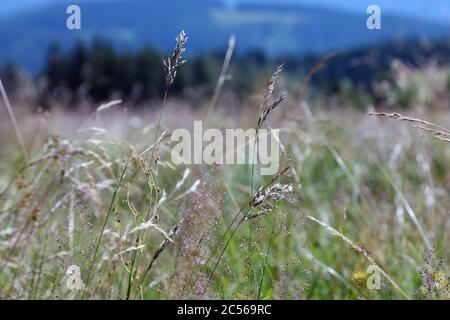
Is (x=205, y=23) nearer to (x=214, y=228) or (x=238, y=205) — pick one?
(x=238, y=205)

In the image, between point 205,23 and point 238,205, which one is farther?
point 205,23

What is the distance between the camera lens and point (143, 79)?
3008 centimetres

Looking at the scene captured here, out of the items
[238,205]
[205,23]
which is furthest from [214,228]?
[205,23]

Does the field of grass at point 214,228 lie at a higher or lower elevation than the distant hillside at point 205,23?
lower

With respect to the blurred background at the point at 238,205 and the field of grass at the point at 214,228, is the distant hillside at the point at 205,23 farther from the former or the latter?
the field of grass at the point at 214,228

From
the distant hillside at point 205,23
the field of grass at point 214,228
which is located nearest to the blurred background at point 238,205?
the field of grass at point 214,228

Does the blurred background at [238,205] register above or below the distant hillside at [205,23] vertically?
below

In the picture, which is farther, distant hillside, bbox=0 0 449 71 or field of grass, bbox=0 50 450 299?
distant hillside, bbox=0 0 449 71

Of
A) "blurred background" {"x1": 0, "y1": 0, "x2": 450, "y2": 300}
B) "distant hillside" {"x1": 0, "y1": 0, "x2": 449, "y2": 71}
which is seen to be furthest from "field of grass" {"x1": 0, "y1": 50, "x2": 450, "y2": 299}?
"distant hillside" {"x1": 0, "y1": 0, "x2": 449, "y2": 71}

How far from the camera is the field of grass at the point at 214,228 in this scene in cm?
110

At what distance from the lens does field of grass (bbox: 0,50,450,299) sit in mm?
1098

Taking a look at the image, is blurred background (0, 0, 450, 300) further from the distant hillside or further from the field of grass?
the distant hillside

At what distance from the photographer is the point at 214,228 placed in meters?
1.13

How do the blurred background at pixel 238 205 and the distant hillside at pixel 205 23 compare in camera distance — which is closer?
the blurred background at pixel 238 205
